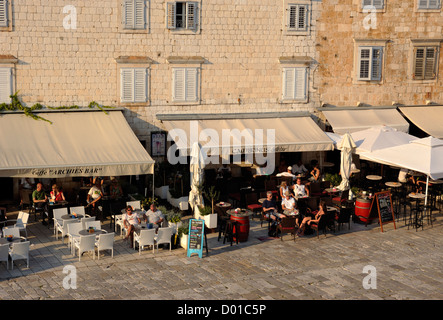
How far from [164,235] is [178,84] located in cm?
807

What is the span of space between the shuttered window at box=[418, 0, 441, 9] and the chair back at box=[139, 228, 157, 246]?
1618 cm

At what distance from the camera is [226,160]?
27250 millimetres

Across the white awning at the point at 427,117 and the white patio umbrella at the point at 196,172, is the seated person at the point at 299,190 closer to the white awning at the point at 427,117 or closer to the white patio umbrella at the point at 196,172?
the white patio umbrella at the point at 196,172

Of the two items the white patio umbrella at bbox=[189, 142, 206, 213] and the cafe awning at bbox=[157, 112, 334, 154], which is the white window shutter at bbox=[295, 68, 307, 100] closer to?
the cafe awning at bbox=[157, 112, 334, 154]

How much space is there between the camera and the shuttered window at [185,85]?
26125 millimetres

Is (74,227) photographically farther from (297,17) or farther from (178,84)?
(297,17)

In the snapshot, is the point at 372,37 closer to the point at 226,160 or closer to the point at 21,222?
the point at 226,160

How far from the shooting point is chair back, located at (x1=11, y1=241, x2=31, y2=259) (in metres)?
18.0

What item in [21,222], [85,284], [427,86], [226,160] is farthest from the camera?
[427,86]

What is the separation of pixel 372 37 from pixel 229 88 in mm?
6494

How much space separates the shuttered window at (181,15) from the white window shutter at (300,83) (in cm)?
470

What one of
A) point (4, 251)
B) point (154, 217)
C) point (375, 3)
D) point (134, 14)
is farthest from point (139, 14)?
point (4, 251)

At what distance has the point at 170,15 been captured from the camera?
25672 mm

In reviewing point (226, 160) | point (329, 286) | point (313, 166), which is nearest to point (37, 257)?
point (329, 286)
